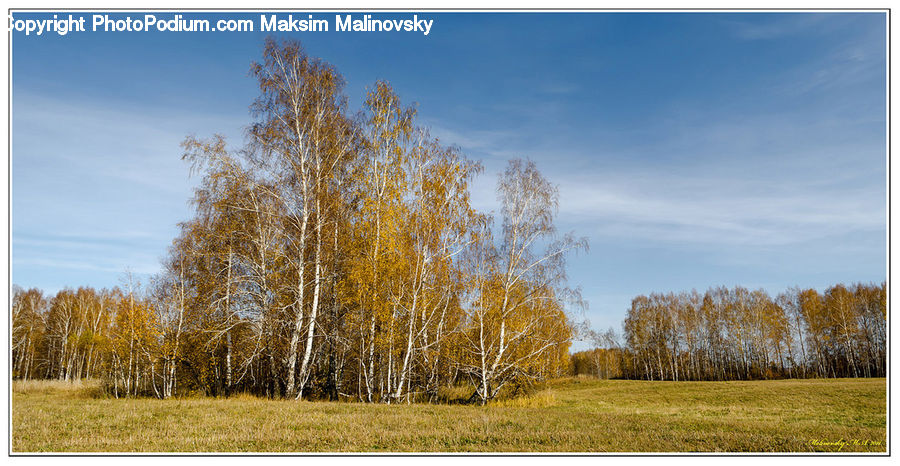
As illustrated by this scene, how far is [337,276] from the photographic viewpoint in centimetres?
1844

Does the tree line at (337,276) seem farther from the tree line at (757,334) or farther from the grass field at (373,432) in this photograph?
A: the tree line at (757,334)

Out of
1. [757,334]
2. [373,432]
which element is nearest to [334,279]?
[373,432]

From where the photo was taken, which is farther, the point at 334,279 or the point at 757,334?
the point at 757,334

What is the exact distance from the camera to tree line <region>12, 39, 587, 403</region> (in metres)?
17.1

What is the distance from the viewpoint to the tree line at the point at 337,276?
56.2 feet

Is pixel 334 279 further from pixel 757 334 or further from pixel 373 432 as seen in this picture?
pixel 757 334

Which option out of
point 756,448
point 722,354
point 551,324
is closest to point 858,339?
point 722,354

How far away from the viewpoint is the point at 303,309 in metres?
16.9

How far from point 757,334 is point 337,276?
51317mm

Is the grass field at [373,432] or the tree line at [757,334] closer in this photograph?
the grass field at [373,432]

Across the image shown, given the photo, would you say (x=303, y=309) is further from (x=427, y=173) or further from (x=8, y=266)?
(x=8, y=266)

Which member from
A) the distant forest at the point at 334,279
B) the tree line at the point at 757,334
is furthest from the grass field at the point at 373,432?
the tree line at the point at 757,334

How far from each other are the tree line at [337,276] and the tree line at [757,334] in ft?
86.5

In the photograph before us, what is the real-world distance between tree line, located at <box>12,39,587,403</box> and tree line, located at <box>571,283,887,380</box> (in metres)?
26.4
